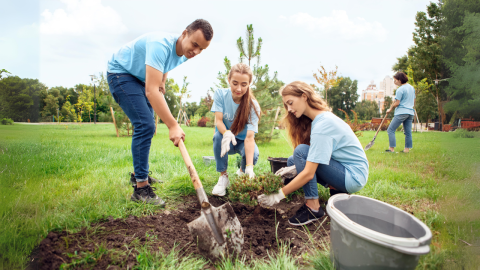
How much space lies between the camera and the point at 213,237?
1.46 metres

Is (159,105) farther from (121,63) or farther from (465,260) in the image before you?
(465,260)

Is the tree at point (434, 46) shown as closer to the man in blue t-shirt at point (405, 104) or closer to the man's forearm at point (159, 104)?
the man in blue t-shirt at point (405, 104)

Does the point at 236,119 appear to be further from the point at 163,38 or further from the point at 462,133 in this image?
the point at 462,133

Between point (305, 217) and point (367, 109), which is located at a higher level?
point (367, 109)

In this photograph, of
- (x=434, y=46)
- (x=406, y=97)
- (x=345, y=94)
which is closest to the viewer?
(x=434, y=46)

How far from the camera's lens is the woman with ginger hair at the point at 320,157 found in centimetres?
174

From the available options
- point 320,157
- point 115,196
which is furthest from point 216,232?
point 115,196

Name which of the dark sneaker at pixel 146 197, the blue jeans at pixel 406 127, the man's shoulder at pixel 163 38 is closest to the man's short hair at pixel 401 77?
the blue jeans at pixel 406 127

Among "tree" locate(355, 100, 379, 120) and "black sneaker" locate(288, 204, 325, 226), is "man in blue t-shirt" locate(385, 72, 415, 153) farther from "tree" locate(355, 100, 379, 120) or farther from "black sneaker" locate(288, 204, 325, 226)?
"tree" locate(355, 100, 379, 120)

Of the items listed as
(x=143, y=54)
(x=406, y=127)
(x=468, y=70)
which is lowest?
(x=406, y=127)

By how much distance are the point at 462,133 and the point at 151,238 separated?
6.19 ft

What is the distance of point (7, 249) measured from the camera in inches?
46.2

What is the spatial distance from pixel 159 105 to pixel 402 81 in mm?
5322

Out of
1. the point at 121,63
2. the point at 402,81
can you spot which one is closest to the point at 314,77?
the point at 402,81
